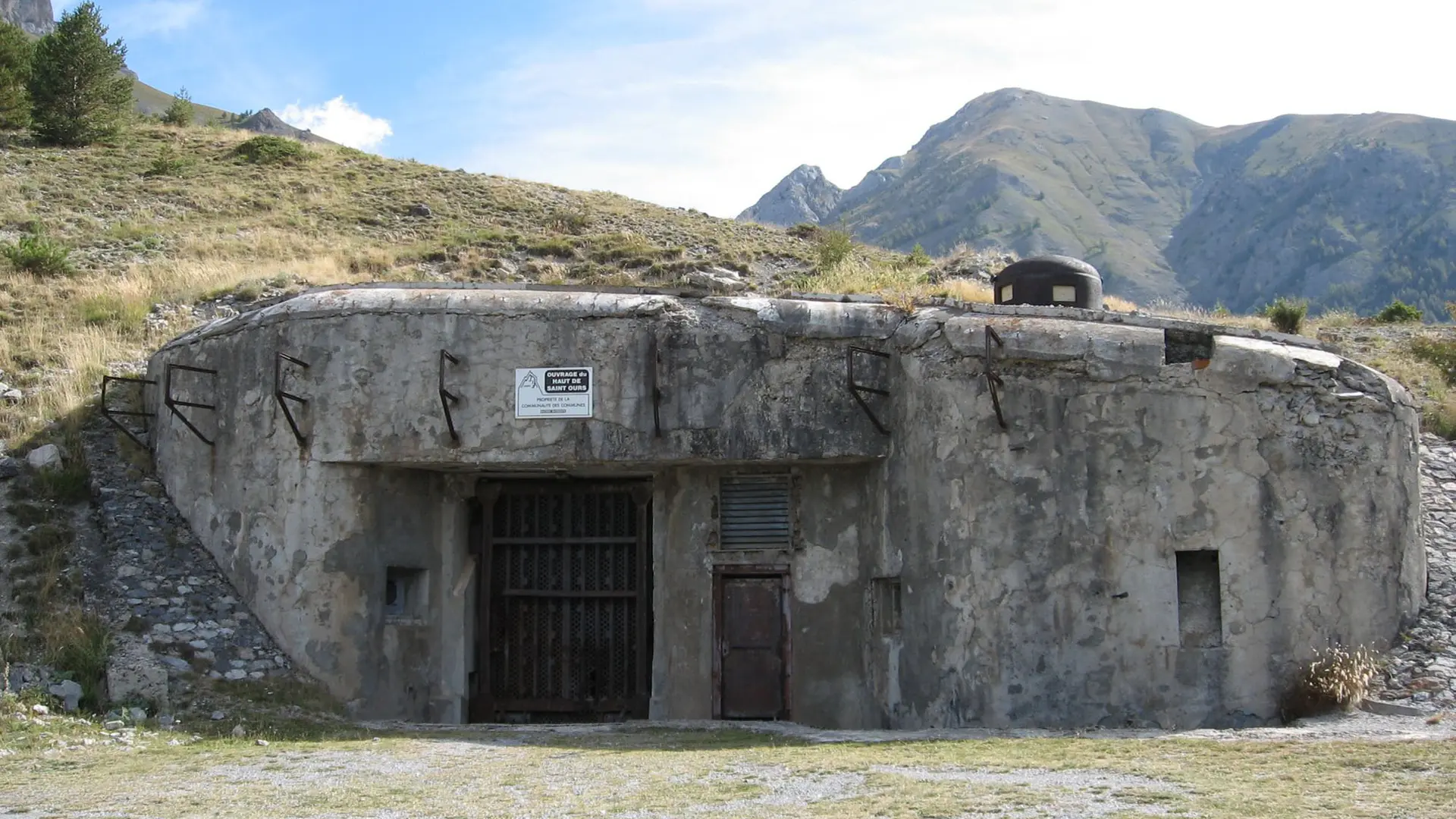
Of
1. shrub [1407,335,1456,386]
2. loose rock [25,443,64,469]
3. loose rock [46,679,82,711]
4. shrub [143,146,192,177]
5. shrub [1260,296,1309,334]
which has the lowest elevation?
loose rock [46,679,82,711]

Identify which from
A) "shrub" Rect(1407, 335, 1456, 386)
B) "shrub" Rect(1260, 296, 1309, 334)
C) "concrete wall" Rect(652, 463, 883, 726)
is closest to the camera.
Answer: "concrete wall" Rect(652, 463, 883, 726)

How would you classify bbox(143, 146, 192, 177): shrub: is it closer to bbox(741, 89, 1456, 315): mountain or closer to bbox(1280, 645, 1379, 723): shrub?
bbox(1280, 645, 1379, 723): shrub

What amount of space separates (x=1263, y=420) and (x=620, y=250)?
53.2ft

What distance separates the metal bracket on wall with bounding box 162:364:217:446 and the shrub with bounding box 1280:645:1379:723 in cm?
1039

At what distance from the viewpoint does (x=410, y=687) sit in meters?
13.8

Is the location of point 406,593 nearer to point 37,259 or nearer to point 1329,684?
point 1329,684

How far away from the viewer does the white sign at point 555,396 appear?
1309cm

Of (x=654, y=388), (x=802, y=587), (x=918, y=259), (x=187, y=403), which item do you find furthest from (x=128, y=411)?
(x=918, y=259)

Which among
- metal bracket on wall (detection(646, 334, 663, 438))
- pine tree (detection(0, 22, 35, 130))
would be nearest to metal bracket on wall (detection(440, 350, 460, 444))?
metal bracket on wall (detection(646, 334, 663, 438))

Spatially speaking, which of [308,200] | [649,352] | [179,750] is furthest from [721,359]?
[308,200]

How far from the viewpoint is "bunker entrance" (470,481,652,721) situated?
1465cm

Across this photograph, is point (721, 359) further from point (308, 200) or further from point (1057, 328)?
point (308, 200)

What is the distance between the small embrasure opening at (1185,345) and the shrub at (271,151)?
25711mm

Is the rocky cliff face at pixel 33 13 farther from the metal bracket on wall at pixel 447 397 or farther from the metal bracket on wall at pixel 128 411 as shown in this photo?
the metal bracket on wall at pixel 447 397
